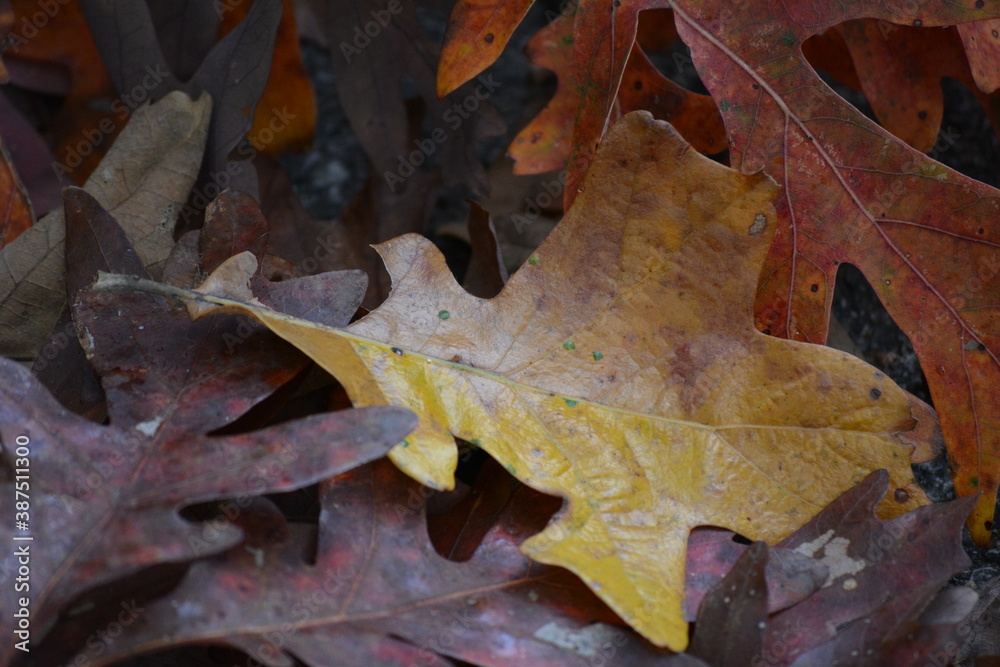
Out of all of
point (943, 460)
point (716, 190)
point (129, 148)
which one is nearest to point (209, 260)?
point (129, 148)

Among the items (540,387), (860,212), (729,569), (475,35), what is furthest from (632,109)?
(729,569)

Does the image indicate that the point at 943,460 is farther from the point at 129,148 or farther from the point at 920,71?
the point at 129,148

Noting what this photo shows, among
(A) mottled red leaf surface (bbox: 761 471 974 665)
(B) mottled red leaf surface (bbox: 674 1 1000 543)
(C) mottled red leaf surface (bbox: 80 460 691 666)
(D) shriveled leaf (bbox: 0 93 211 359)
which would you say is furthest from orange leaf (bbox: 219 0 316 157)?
(A) mottled red leaf surface (bbox: 761 471 974 665)

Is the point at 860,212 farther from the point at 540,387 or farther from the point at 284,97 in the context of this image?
the point at 284,97

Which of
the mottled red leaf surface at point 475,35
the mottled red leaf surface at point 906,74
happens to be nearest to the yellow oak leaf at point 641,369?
the mottled red leaf surface at point 475,35

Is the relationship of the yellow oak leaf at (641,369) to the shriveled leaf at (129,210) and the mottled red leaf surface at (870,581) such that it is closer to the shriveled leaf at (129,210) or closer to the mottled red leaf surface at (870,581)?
the mottled red leaf surface at (870,581)

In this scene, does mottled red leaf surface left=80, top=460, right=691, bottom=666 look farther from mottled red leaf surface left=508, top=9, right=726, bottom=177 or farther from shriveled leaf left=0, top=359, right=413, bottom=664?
mottled red leaf surface left=508, top=9, right=726, bottom=177

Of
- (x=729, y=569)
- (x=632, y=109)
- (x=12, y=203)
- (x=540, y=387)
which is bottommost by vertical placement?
(x=729, y=569)
